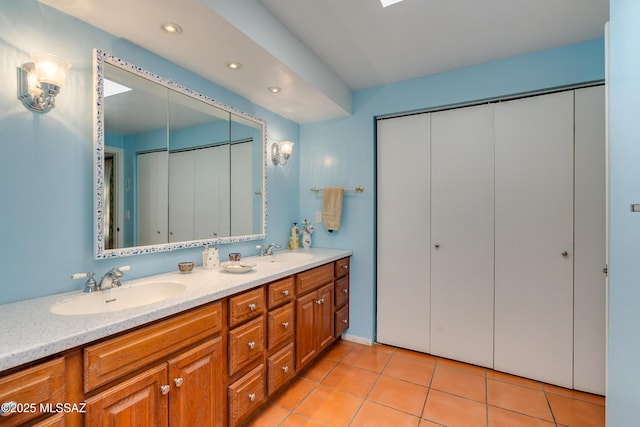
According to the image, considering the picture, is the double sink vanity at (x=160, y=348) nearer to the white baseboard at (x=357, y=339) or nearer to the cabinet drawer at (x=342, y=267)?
the cabinet drawer at (x=342, y=267)

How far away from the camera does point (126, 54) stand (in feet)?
5.16

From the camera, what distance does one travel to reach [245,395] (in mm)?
1595

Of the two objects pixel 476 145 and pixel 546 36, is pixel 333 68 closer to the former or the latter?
pixel 476 145

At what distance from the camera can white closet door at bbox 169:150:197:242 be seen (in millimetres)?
1840

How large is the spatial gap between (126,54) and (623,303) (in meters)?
2.51

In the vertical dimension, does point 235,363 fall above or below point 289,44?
below

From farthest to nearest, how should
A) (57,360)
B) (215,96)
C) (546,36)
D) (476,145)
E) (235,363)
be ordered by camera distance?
(476,145)
(215,96)
(546,36)
(235,363)
(57,360)

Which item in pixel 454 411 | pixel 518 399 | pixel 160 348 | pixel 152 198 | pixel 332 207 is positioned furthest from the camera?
pixel 332 207

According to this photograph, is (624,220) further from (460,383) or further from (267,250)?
(267,250)

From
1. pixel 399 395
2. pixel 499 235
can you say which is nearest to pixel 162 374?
pixel 399 395

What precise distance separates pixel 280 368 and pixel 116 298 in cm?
105

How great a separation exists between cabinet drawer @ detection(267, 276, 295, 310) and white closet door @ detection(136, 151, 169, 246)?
2.34ft

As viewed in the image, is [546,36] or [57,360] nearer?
[57,360]

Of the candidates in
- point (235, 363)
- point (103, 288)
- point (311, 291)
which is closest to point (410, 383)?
point (311, 291)
